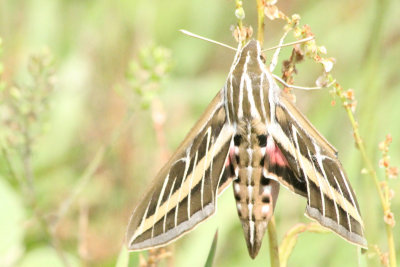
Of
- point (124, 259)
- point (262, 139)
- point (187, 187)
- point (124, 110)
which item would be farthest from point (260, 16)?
point (124, 110)

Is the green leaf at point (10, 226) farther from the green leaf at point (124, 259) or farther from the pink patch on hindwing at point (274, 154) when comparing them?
the pink patch on hindwing at point (274, 154)

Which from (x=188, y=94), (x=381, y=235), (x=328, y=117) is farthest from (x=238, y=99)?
(x=188, y=94)

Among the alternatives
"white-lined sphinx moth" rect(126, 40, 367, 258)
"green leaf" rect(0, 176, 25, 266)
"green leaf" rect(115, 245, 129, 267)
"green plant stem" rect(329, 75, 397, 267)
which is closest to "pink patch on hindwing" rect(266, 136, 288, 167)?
"white-lined sphinx moth" rect(126, 40, 367, 258)

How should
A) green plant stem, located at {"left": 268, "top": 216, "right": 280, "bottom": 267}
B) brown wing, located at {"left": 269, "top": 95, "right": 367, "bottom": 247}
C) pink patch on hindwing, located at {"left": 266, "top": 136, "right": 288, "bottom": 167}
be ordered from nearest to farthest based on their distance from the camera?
green plant stem, located at {"left": 268, "top": 216, "right": 280, "bottom": 267}, brown wing, located at {"left": 269, "top": 95, "right": 367, "bottom": 247}, pink patch on hindwing, located at {"left": 266, "top": 136, "right": 288, "bottom": 167}

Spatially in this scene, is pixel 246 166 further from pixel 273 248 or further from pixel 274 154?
pixel 273 248

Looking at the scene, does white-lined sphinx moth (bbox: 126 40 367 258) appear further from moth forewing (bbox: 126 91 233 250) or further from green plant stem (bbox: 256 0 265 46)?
green plant stem (bbox: 256 0 265 46)

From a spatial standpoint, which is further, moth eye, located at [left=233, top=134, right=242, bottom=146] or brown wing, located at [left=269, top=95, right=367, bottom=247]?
moth eye, located at [left=233, top=134, right=242, bottom=146]
